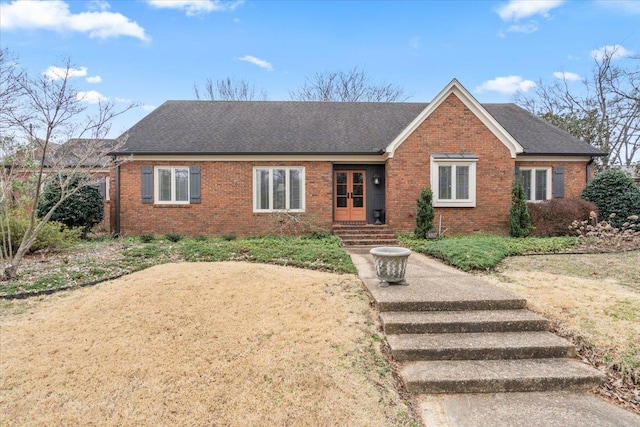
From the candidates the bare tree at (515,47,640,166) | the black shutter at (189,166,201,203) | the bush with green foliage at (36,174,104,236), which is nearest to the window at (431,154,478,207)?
the black shutter at (189,166,201,203)

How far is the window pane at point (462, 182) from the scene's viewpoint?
1195cm

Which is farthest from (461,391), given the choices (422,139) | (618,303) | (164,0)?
(164,0)

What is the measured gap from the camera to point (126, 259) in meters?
7.61

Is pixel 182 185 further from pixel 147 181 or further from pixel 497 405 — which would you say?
pixel 497 405

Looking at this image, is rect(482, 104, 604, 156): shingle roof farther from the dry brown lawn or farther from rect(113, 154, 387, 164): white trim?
the dry brown lawn

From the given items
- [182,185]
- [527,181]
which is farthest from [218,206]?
[527,181]

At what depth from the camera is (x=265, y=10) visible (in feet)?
41.3

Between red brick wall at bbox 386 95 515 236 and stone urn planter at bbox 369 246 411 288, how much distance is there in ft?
20.9

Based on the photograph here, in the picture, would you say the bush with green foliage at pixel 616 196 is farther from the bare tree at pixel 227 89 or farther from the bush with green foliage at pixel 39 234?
the bare tree at pixel 227 89

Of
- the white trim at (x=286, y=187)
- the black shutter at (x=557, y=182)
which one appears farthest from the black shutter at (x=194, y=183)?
the black shutter at (x=557, y=182)

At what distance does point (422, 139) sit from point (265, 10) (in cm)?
770

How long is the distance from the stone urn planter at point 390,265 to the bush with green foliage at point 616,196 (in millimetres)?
10621

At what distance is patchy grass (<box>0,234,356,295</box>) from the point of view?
6242 millimetres

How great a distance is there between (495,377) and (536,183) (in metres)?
11.9
